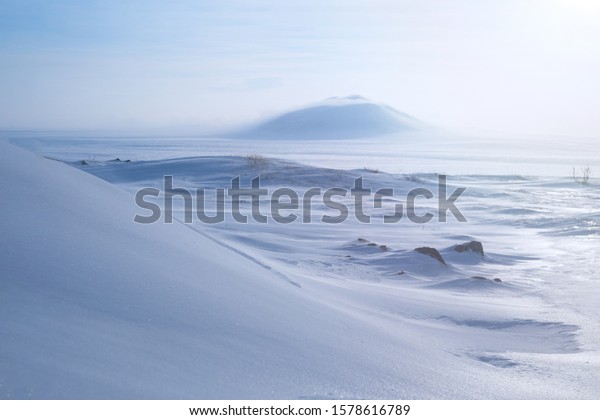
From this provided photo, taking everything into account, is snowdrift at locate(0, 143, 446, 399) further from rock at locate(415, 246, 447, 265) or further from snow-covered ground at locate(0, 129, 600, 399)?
rock at locate(415, 246, 447, 265)

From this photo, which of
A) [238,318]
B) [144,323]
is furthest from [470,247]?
[144,323]

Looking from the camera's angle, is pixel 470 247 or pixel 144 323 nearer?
pixel 144 323

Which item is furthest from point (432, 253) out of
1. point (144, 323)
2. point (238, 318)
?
point (144, 323)

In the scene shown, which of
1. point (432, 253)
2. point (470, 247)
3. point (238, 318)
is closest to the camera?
point (238, 318)

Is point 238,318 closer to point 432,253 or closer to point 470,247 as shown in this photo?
point 432,253

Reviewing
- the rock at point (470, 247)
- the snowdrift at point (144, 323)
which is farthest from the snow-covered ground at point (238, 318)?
the rock at point (470, 247)

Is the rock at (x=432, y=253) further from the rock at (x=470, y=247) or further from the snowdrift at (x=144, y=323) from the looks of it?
the snowdrift at (x=144, y=323)

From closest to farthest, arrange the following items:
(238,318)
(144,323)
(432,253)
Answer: (144,323) → (238,318) → (432,253)

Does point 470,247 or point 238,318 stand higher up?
point 238,318

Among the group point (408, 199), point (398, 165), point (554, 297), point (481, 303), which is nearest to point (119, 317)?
point (481, 303)

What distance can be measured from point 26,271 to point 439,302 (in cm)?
312

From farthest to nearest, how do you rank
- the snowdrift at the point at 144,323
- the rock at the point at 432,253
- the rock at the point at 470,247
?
the rock at the point at 470,247 → the rock at the point at 432,253 → the snowdrift at the point at 144,323

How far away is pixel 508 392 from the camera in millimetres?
2529

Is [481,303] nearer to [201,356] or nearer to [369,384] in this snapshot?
[369,384]
